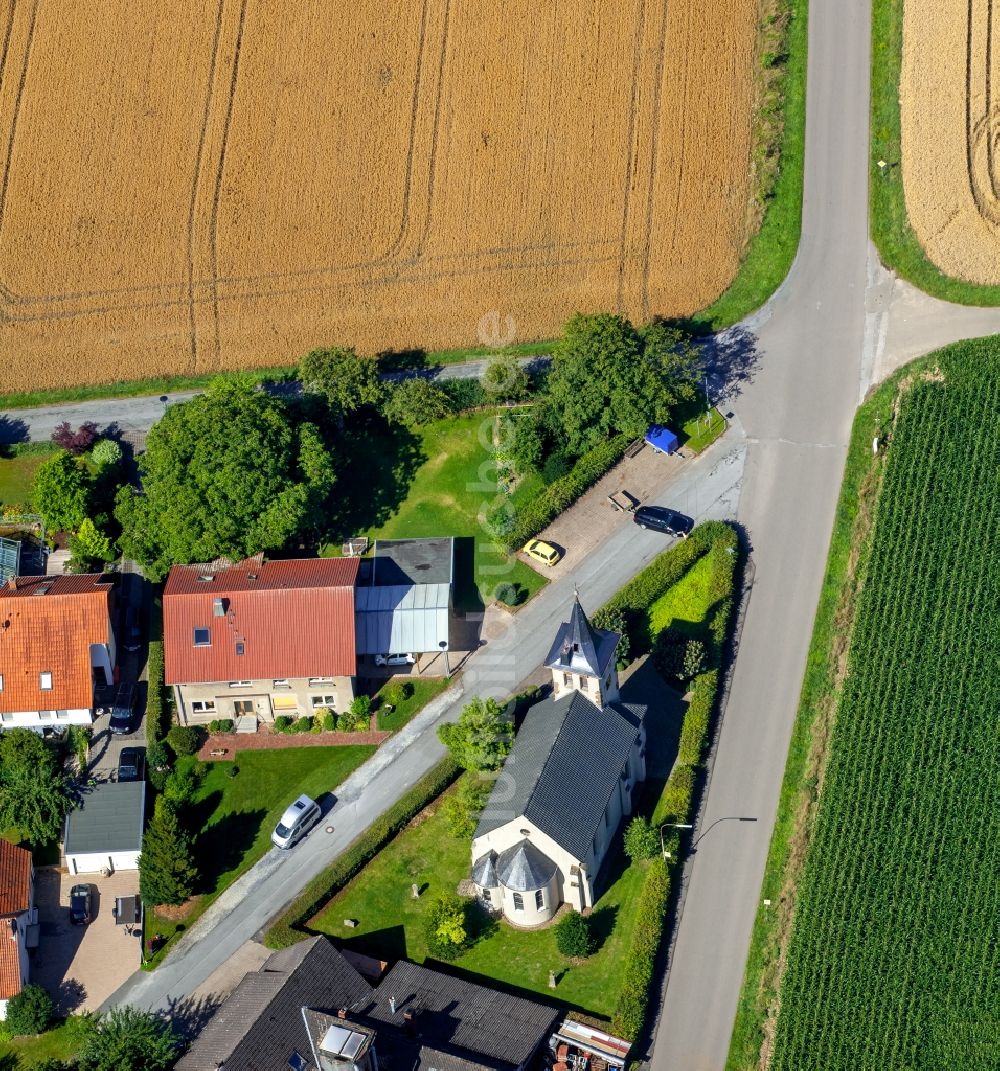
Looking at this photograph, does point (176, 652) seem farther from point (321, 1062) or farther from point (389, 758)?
point (321, 1062)

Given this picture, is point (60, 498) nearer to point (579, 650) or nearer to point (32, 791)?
point (32, 791)

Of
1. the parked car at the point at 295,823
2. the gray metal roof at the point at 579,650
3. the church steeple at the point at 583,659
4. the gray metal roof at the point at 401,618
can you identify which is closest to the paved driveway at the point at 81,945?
the parked car at the point at 295,823

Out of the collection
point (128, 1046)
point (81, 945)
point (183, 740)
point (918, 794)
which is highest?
point (918, 794)

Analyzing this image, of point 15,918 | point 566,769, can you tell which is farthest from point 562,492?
point 15,918

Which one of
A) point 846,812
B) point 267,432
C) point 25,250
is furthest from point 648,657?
point 25,250

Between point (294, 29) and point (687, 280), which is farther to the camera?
point (294, 29)
